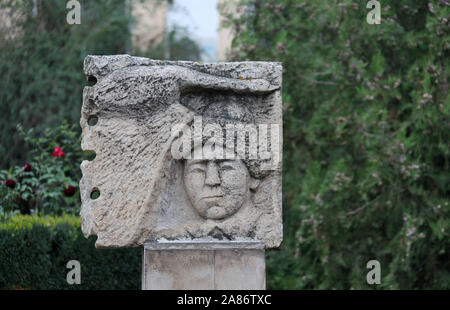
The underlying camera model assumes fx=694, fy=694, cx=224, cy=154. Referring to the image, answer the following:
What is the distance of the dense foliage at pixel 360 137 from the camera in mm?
5730

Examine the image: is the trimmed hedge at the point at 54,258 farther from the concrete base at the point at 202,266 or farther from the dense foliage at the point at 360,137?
the dense foliage at the point at 360,137

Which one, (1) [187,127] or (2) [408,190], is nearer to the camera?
(1) [187,127]

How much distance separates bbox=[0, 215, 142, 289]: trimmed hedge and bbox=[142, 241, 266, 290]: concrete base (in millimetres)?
1346

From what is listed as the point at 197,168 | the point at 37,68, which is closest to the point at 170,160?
the point at 197,168

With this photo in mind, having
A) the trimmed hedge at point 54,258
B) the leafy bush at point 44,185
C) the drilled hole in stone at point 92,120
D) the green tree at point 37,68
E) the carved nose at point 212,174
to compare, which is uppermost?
the green tree at point 37,68

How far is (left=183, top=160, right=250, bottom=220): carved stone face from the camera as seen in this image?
13.9 feet

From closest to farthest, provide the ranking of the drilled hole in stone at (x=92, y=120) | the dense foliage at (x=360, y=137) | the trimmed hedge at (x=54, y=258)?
the drilled hole in stone at (x=92, y=120) < the trimmed hedge at (x=54, y=258) < the dense foliage at (x=360, y=137)

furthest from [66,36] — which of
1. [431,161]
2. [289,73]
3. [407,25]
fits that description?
[431,161]

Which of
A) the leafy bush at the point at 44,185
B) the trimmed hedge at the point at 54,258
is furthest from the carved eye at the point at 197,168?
the leafy bush at the point at 44,185

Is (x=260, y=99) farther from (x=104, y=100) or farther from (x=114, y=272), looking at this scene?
(x=114, y=272)

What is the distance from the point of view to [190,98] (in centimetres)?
434

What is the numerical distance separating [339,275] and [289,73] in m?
1.93
